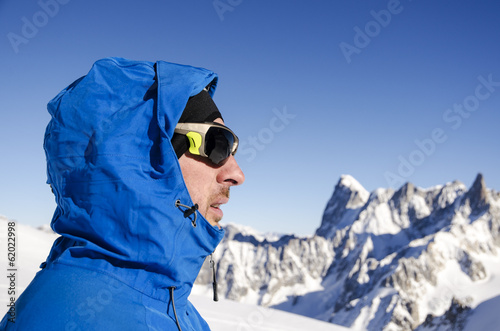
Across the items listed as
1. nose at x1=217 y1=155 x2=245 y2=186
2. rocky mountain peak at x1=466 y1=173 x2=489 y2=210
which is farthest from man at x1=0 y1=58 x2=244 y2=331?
rocky mountain peak at x1=466 y1=173 x2=489 y2=210

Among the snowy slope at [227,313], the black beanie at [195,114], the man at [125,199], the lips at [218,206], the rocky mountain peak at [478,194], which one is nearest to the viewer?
the man at [125,199]

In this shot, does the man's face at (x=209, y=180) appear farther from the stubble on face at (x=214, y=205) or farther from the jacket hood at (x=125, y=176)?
the jacket hood at (x=125, y=176)

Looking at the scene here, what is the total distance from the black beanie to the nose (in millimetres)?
221

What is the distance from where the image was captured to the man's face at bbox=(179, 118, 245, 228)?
1.78 m

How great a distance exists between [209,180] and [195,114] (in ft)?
1.08

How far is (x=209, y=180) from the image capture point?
1.83 meters

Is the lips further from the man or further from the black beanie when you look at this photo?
the black beanie

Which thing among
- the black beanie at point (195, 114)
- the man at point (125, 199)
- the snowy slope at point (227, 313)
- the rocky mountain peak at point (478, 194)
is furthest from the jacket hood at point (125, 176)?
the rocky mountain peak at point (478, 194)

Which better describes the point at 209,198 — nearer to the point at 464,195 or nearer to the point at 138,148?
the point at 138,148

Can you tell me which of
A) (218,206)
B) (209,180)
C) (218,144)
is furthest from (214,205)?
(218,144)

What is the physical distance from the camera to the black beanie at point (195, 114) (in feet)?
5.74

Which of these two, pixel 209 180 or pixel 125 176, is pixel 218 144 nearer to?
pixel 209 180

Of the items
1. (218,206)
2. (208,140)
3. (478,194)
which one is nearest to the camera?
(208,140)

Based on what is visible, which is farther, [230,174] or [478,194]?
[478,194]
